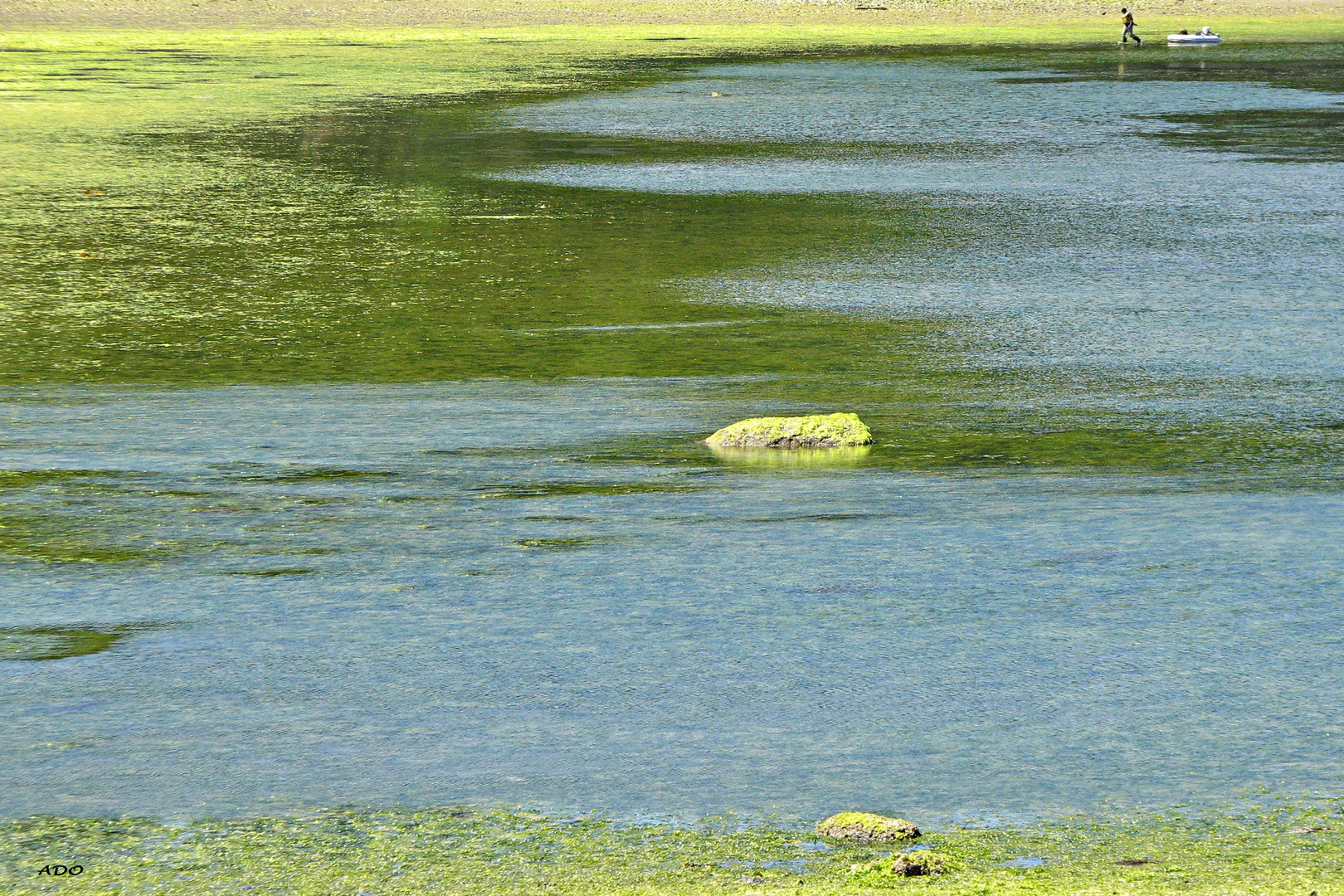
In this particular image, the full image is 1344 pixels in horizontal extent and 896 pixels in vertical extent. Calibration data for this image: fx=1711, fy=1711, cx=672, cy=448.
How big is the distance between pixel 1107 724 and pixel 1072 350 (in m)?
4.08

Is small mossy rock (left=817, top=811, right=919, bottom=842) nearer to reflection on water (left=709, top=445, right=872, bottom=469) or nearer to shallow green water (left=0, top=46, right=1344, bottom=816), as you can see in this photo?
shallow green water (left=0, top=46, right=1344, bottom=816)

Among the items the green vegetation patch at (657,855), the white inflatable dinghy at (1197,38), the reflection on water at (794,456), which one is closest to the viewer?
the green vegetation patch at (657,855)

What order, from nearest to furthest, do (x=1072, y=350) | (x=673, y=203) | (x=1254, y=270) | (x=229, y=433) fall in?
(x=229, y=433), (x=1072, y=350), (x=1254, y=270), (x=673, y=203)

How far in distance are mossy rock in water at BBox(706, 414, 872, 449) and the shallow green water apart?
0.12m

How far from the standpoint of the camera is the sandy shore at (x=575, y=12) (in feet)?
132

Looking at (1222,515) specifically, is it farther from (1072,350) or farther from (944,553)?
(1072,350)

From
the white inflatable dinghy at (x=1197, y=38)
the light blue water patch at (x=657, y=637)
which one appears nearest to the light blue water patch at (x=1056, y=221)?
the light blue water patch at (x=657, y=637)

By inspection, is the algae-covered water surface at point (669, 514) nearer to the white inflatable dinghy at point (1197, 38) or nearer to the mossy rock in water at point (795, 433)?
the mossy rock in water at point (795, 433)

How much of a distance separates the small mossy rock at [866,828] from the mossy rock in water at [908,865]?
0.23ft

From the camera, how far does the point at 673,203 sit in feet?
Answer: 38.3

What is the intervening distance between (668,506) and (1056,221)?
22.3 feet

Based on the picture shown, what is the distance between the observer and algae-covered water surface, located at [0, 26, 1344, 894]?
2998 millimetres

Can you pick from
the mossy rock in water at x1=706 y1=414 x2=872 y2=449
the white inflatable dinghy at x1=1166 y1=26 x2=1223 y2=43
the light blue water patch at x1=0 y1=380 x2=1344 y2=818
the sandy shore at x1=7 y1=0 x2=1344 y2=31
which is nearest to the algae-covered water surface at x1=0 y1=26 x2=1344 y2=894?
the light blue water patch at x1=0 y1=380 x2=1344 y2=818

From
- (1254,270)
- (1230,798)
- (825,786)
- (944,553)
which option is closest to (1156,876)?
(1230,798)
